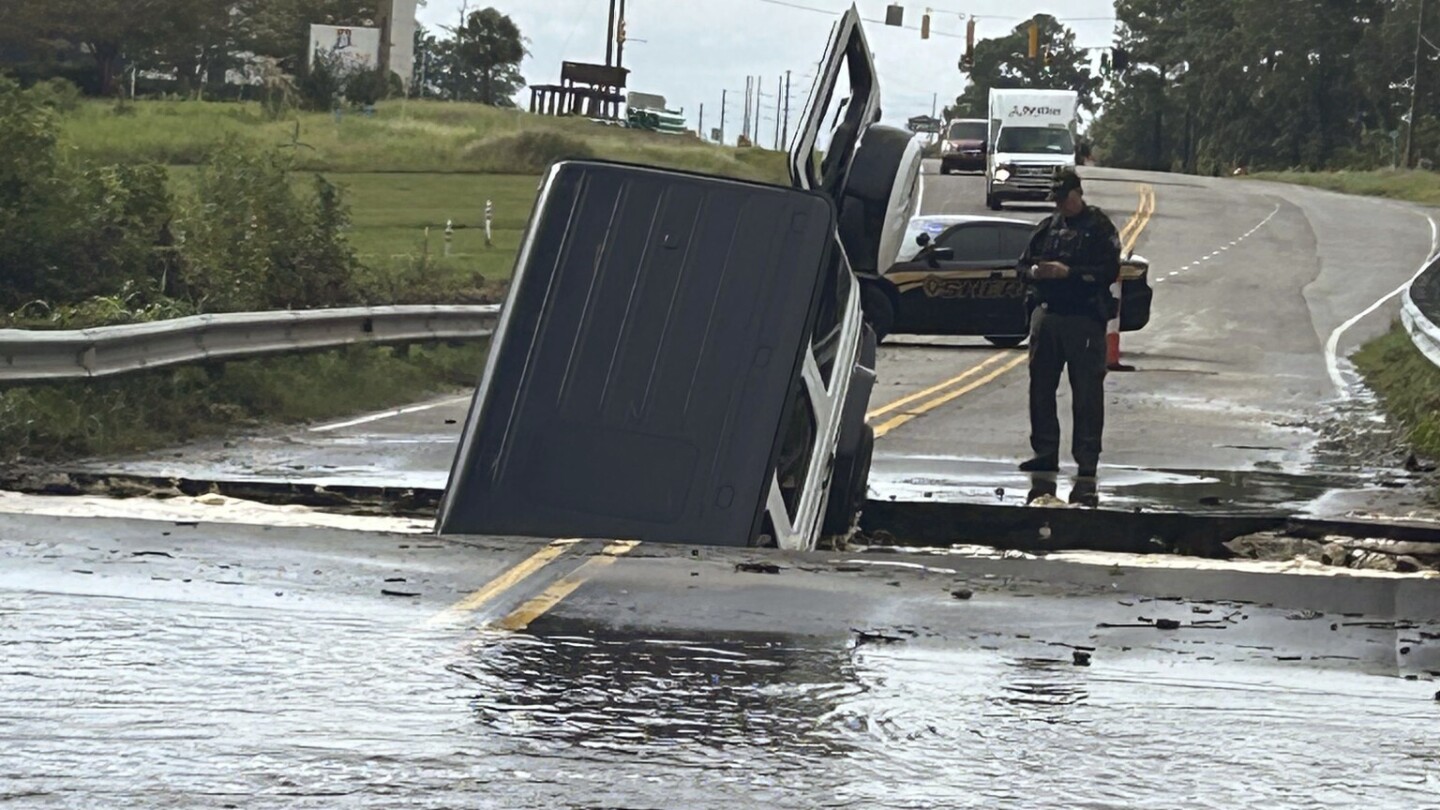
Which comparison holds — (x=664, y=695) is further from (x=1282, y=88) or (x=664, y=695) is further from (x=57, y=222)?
(x=1282, y=88)

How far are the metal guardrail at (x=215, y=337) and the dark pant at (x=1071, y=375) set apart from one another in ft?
14.7

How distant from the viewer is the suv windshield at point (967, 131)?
6669 cm

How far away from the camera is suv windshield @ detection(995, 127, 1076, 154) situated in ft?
169

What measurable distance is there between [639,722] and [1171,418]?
1367cm

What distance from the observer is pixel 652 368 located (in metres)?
9.21

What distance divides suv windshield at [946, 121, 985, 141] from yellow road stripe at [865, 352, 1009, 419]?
42.1 metres

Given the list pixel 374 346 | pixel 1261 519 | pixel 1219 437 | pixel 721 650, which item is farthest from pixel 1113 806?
pixel 374 346

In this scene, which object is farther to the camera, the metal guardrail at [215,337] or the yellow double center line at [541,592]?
the metal guardrail at [215,337]

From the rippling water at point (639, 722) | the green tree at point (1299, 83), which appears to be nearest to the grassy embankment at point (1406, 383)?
the rippling water at point (639, 722)

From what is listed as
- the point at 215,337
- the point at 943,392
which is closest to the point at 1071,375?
the point at 215,337

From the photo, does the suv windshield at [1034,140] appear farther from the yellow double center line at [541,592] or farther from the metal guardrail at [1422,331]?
the yellow double center line at [541,592]

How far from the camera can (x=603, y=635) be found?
24.9 feet

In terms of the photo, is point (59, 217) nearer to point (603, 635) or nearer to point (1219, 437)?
point (1219, 437)

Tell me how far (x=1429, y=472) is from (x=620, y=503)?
800cm
